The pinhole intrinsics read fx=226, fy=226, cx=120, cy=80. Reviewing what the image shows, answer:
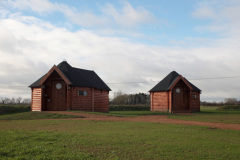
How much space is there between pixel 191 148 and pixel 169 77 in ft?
113

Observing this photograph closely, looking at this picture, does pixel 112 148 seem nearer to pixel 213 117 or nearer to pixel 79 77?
pixel 213 117

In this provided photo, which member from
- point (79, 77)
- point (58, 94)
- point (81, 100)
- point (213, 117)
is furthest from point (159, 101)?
point (58, 94)

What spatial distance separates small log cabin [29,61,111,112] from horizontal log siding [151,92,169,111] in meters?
12.9

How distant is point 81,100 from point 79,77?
398 cm

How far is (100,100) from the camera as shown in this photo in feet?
125

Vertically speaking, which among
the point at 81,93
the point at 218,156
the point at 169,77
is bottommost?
the point at 218,156

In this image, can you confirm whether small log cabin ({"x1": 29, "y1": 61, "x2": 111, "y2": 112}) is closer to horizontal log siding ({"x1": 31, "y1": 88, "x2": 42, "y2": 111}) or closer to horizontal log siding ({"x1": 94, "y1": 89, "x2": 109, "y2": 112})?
horizontal log siding ({"x1": 31, "y1": 88, "x2": 42, "y2": 111})

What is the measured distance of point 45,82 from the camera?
3225cm

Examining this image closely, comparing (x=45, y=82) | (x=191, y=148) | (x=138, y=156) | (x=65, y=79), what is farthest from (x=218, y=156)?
(x=45, y=82)

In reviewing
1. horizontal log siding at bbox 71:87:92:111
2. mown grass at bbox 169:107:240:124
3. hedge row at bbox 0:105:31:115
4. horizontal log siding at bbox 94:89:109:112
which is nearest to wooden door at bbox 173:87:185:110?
mown grass at bbox 169:107:240:124

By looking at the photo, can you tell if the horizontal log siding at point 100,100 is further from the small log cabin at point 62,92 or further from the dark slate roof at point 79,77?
the small log cabin at point 62,92

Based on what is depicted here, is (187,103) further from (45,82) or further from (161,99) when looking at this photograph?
(45,82)

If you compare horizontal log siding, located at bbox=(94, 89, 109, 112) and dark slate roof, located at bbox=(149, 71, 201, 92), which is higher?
dark slate roof, located at bbox=(149, 71, 201, 92)

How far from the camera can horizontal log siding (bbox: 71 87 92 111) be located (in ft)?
106
